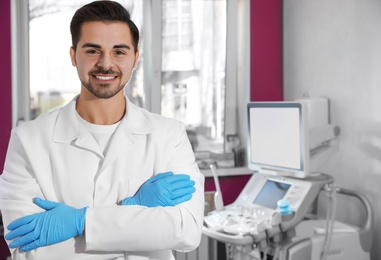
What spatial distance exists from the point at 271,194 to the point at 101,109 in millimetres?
1443

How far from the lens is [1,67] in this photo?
2928 mm

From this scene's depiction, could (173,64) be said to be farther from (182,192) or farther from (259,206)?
(182,192)

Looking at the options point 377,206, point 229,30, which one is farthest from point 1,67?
point 377,206

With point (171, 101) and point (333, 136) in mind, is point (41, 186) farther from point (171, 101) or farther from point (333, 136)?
point (171, 101)

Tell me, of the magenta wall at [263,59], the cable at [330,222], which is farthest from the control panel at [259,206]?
the magenta wall at [263,59]

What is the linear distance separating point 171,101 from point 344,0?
1.33m

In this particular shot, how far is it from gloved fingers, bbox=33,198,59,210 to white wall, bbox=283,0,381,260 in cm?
178

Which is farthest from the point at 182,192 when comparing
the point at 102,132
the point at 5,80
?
the point at 5,80

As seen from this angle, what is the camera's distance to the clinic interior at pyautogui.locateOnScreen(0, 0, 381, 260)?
8.29 ft

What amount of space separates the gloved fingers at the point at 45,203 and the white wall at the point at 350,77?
1.78m

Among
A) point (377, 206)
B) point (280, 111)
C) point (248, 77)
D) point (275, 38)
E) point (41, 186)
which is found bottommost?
point (377, 206)

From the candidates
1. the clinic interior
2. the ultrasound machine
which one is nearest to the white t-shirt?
the ultrasound machine

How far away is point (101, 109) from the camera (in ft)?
4.39

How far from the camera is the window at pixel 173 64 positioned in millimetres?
3090
